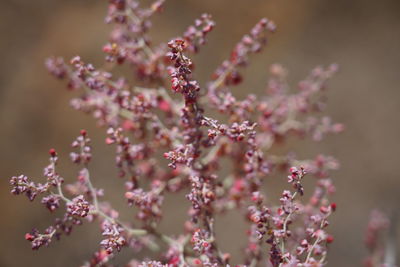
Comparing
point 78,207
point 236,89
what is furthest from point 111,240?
point 236,89

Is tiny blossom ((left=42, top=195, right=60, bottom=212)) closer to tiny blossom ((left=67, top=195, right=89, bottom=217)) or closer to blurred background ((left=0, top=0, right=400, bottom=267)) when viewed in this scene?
tiny blossom ((left=67, top=195, right=89, bottom=217))

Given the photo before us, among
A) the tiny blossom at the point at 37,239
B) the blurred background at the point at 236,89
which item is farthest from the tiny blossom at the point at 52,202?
the blurred background at the point at 236,89

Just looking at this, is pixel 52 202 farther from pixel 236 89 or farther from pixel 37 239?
pixel 236 89

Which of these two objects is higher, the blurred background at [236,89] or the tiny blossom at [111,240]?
the blurred background at [236,89]

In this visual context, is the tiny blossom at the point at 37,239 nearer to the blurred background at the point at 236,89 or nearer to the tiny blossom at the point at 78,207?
the tiny blossom at the point at 78,207

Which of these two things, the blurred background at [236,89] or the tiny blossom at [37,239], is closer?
the tiny blossom at [37,239]

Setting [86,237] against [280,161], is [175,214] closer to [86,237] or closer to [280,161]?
[86,237]

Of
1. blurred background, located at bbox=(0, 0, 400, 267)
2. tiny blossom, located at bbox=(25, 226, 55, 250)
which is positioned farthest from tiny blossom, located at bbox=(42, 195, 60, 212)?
blurred background, located at bbox=(0, 0, 400, 267)

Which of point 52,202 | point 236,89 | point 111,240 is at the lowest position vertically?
point 111,240

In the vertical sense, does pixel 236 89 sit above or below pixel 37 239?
above
